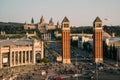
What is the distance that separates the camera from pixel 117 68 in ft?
236

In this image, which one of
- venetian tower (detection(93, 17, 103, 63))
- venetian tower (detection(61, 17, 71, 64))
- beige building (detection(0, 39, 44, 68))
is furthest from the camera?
venetian tower (detection(61, 17, 71, 64))

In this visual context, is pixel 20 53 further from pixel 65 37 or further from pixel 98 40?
pixel 98 40

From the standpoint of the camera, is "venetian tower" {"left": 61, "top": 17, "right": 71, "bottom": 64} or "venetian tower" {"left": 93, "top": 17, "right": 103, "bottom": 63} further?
"venetian tower" {"left": 61, "top": 17, "right": 71, "bottom": 64}

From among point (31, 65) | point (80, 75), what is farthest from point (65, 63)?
point (80, 75)

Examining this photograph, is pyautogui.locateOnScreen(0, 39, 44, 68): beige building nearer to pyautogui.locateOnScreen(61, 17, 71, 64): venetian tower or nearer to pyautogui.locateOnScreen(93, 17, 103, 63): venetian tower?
pyautogui.locateOnScreen(61, 17, 71, 64): venetian tower

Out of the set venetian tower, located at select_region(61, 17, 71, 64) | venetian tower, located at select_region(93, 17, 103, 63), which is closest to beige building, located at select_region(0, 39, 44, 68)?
venetian tower, located at select_region(61, 17, 71, 64)

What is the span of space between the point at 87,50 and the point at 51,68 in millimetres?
44658

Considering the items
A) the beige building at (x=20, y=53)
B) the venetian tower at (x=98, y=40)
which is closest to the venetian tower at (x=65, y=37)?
the beige building at (x=20, y=53)

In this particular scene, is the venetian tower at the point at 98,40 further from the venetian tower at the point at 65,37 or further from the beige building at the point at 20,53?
the beige building at the point at 20,53

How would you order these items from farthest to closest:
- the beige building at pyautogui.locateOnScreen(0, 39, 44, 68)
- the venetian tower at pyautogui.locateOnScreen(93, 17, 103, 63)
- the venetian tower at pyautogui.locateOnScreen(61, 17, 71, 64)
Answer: the venetian tower at pyautogui.locateOnScreen(61, 17, 71, 64), the venetian tower at pyautogui.locateOnScreen(93, 17, 103, 63), the beige building at pyautogui.locateOnScreen(0, 39, 44, 68)

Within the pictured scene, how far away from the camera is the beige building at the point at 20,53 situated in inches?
3073

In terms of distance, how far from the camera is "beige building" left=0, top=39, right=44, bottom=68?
256 ft

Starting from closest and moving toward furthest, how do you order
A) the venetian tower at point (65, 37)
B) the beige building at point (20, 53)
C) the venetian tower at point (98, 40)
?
the beige building at point (20, 53) < the venetian tower at point (98, 40) < the venetian tower at point (65, 37)

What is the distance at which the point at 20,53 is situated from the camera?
268 feet
